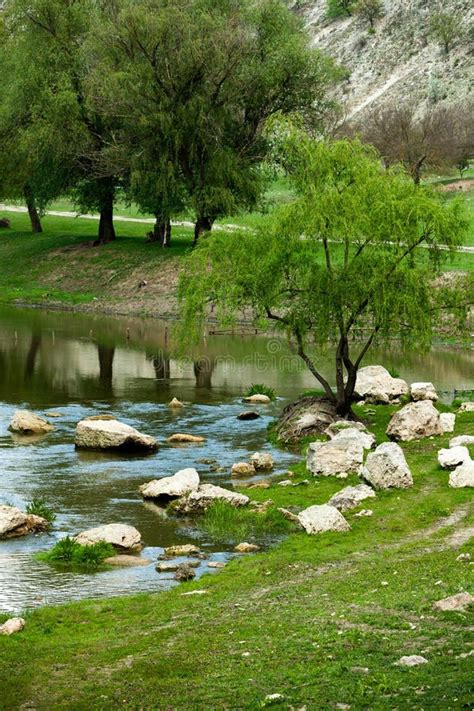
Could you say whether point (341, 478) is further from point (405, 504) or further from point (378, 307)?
point (378, 307)

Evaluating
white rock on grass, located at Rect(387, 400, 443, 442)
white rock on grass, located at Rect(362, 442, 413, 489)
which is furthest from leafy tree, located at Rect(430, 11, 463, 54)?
white rock on grass, located at Rect(362, 442, 413, 489)

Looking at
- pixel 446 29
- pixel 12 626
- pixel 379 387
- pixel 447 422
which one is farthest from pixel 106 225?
pixel 446 29

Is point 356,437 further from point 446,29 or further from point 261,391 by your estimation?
point 446,29

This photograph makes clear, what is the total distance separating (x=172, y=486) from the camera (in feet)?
91.2

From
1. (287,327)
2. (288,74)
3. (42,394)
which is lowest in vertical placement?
(42,394)

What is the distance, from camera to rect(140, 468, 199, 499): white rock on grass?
91.1 feet

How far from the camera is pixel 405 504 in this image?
2548 cm

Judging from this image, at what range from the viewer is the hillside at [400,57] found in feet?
452

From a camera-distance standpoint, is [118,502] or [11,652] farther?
[118,502]

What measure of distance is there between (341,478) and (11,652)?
13.7 m

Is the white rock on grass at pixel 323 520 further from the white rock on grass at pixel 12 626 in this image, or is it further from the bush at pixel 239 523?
the white rock on grass at pixel 12 626

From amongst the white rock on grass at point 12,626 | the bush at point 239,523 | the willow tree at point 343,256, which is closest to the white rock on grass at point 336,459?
the bush at point 239,523

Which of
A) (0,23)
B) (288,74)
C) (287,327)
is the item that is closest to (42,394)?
(287,327)

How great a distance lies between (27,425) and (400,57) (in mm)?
126516
